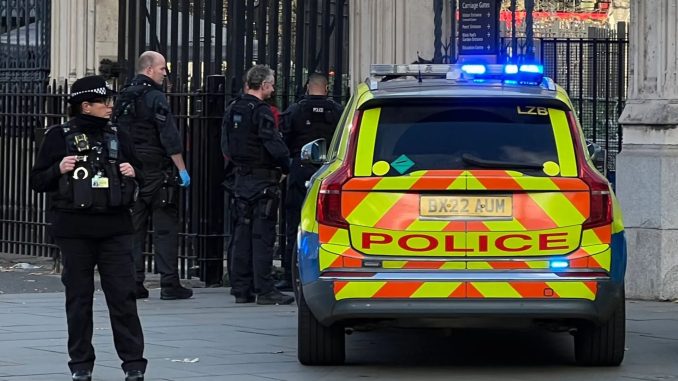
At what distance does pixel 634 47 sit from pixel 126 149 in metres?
5.60

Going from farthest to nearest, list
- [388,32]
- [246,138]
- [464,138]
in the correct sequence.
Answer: [388,32] → [246,138] → [464,138]

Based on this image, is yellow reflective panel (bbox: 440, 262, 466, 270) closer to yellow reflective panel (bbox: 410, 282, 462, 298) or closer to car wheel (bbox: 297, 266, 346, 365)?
yellow reflective panel (bbox: 410, 282, 462, 298)

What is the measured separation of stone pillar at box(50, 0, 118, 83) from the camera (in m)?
16.7

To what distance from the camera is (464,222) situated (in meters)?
7.97

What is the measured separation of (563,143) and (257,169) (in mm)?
3902

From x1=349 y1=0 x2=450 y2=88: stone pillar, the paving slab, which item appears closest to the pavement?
the paving slab

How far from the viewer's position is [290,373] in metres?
8.34

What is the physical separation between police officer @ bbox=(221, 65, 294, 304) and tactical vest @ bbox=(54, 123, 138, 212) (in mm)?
3789

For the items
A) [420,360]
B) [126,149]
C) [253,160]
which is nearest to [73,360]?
[126,149]

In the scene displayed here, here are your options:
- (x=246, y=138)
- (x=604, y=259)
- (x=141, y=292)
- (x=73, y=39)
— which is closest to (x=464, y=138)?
(x=604, y=259)

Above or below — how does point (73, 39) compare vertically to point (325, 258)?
above

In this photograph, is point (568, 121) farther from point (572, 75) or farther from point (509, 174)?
point (572, 75)

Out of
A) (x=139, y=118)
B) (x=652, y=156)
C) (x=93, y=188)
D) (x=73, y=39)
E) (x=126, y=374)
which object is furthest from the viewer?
(x=73, y=39)

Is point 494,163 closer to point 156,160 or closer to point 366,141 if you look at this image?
point 366,141
